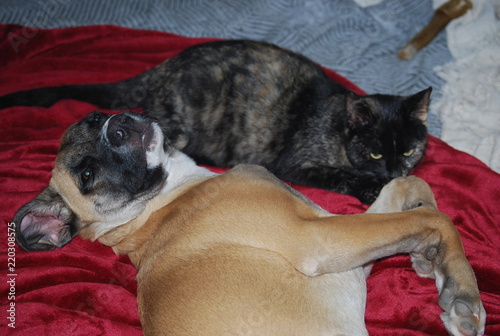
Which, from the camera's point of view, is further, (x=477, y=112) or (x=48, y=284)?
(x=477, y=112)

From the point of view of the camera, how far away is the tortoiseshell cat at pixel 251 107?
3.91 m

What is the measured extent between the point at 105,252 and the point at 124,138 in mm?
908

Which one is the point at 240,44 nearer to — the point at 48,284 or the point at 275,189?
the point at 275,189

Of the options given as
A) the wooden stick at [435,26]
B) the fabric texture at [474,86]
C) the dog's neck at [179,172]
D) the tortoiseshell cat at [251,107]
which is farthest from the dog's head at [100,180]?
A: the wooden stick at [435,26]

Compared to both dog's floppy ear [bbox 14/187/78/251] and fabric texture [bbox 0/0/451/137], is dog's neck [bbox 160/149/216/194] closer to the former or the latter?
dog's floppy ear [bbox 14/187/78/251]

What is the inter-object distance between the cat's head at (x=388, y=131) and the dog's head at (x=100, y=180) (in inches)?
59.9

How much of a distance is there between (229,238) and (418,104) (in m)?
1.83

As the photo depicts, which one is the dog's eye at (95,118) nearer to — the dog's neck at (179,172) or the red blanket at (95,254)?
the dog's neck at (179,172)

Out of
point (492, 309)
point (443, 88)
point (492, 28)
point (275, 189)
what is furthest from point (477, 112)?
point (275, 189)

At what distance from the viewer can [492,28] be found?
185 inches

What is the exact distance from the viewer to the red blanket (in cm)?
293

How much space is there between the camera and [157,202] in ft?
10.7

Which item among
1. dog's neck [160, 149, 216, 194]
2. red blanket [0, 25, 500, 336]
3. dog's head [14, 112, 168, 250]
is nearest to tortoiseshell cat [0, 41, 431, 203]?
red blanket [0, 25, 500, 336]

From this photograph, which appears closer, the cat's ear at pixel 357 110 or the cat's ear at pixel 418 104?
the cat's ear at pixel 418 104
